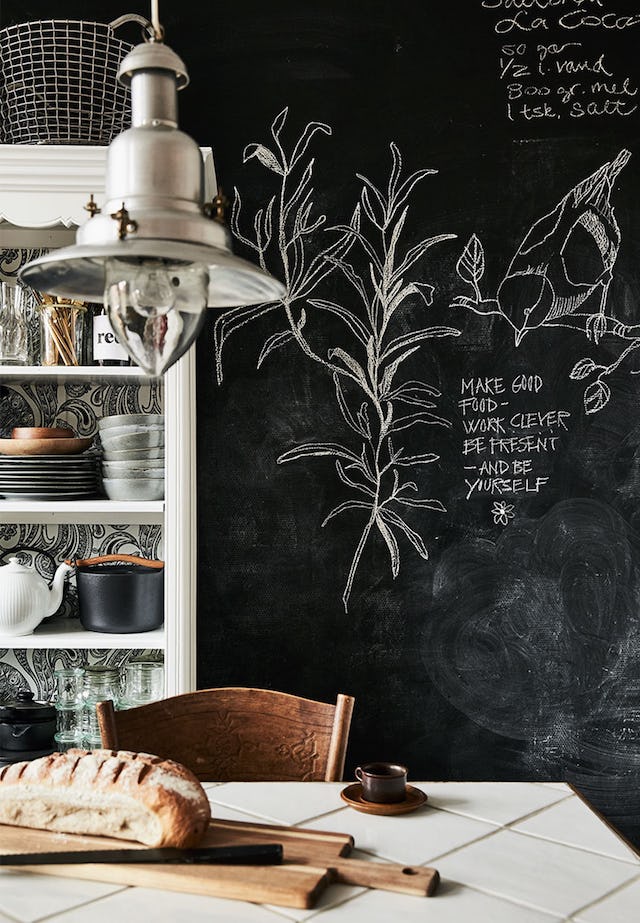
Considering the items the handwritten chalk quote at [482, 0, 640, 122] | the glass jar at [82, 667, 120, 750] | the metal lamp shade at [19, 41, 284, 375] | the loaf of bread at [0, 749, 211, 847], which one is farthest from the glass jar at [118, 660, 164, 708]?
the handwritten chalk quote at [482, 0, 640, 122]

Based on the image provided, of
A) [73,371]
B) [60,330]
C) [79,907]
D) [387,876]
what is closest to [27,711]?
[73,371]

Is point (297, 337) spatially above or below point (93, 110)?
below

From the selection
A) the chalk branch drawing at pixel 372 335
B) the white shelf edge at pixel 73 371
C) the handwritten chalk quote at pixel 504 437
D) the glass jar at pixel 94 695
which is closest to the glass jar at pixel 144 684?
the glass jar at pixel 94 695

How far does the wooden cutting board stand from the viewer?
3.66 feet

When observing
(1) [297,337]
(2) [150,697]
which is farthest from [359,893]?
(1) [297,337]

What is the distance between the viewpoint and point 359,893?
44.8 inches

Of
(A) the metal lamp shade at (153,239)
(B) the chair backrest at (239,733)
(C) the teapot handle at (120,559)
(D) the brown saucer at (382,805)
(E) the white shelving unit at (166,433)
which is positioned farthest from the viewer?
(C) the teapot handle at (120,559)

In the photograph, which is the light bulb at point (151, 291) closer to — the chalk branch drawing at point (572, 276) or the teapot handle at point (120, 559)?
the teapot handle at point (120, 559)

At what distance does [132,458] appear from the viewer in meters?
2.29

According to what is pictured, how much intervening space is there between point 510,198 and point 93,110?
3.59 feet

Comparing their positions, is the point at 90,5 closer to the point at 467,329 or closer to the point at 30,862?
the point at 467,329

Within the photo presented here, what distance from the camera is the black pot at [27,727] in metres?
2.20

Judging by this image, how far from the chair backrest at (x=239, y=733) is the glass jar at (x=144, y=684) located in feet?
1.85

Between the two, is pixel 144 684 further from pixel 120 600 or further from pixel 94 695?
pixel 120 600
